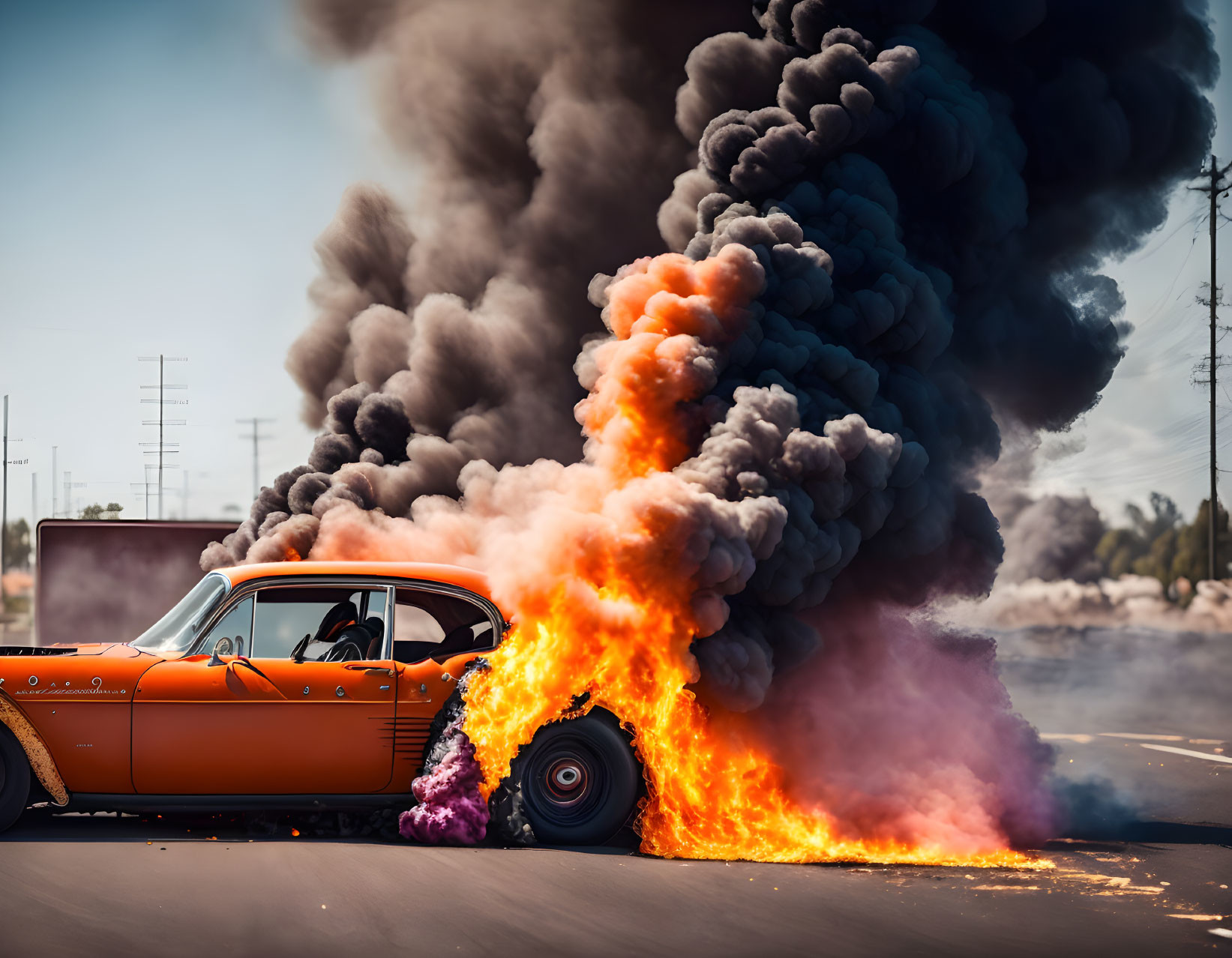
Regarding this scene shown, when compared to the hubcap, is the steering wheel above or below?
above

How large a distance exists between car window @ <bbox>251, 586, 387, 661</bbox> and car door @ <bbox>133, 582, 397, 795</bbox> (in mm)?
207

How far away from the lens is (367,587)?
8852mm

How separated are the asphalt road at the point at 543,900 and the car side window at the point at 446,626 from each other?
1286 mm

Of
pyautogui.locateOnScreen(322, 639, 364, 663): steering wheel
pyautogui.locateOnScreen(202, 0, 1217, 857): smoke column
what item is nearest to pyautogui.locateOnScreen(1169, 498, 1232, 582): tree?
pyautogui.locateOnScreen(202, 0, 1217, 857): smoke column

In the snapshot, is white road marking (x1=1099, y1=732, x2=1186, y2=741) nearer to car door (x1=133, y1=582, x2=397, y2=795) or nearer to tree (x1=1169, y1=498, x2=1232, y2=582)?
car door (x1=133, y1=582, x2=397, y2=795)

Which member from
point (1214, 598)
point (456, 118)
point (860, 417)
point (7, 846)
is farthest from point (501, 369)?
point (1214, 598)

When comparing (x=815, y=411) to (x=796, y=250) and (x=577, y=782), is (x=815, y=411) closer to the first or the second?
(x=796, y=250)

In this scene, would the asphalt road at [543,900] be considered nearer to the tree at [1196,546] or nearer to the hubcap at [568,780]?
the hubcap at [568,780]

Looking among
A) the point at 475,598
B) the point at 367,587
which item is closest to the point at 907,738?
the point at 475,598

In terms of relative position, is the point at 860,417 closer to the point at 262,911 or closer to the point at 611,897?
the point at 611,897

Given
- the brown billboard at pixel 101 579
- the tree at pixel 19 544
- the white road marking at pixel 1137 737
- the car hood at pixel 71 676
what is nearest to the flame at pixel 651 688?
the car hood at pixel 71 676

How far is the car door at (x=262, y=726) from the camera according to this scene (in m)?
8.25

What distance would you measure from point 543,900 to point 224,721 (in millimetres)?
2488

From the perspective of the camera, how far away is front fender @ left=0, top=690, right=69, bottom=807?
8.11m
